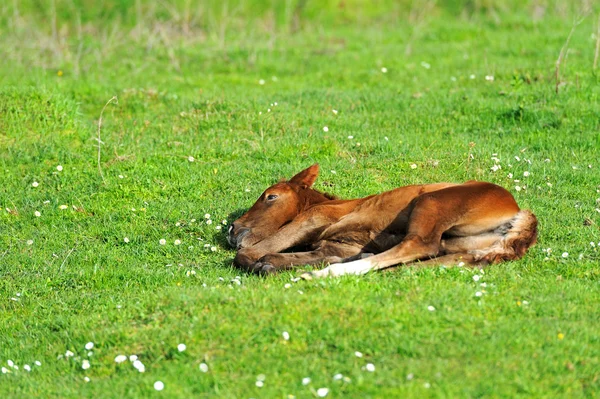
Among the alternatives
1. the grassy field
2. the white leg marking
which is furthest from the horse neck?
the white leg marking

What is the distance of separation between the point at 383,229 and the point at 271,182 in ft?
7.23

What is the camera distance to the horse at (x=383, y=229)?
23.5ft

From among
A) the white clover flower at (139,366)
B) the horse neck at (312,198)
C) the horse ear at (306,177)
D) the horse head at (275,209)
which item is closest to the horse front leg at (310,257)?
the horse head at (275,209)

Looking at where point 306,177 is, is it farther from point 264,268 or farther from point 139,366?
point 139,366

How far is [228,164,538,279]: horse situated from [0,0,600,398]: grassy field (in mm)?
221

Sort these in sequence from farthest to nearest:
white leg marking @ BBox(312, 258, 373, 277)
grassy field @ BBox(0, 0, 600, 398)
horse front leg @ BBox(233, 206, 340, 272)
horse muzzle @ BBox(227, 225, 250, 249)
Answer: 1. horse muzzle @ BBox(227, 225, 250, 249)
2. horse front leg @ BBox(233, 206, 340, 272)
3. white leg marking @ BBox(312, 258, 373, 277)
4. grassy field @ BBox(0, 0, 600, 398)

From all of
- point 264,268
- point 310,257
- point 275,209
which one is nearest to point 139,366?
point 264,268

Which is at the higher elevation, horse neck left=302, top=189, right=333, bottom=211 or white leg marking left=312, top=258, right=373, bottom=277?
white leg marking left=312, top=258, right=373, bottom=277

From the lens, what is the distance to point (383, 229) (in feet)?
25.3

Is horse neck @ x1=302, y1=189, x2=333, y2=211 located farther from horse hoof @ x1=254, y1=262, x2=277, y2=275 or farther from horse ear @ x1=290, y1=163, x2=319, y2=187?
horse hoof @ x1=254, y1=262, x2=277, y2=275

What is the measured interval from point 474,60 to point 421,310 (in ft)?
32.0

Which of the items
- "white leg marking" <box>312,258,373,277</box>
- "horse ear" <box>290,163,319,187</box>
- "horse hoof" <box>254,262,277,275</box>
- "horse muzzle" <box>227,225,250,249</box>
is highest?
"horse ear" <box>290,163,319,187</box>

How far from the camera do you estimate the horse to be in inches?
282

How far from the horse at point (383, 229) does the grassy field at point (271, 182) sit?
0.72 ft
